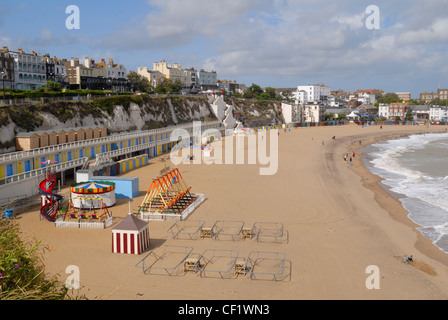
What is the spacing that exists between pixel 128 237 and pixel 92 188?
7919 millimetres

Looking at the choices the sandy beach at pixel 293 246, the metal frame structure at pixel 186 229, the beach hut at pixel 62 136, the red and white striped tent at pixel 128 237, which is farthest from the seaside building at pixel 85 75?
the red and white striped tent at pixel 128 237

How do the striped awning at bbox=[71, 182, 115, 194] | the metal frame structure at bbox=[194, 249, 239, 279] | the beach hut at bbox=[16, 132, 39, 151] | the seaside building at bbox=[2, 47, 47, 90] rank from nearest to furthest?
the metal frame structure at bbox=[194, 249, 239, 279]
the striped awning at bbox=[71, 182, 115, 194]
the beach hut at bbox=[16, 132, 39, 151]
the seaside building at bbox=[2, 47, 47, 90]

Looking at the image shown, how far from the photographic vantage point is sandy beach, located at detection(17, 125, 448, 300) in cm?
1357

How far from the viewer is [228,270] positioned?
15.0 metres

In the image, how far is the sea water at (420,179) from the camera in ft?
73.6

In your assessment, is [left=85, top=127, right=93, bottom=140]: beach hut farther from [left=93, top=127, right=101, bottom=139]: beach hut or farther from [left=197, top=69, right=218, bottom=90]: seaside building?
[left=197, top=69, right=218, bottom=90]: seaside building

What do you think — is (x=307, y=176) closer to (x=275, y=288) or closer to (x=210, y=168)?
(x=210, y=168)

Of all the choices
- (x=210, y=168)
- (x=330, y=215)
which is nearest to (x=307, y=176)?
(x=210, y=168)

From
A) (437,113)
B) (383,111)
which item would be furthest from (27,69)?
(437,113)

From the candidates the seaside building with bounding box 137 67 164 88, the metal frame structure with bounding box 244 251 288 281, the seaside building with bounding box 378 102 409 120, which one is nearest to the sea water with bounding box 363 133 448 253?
the metal frame structure with bounding box 244 251 288 281

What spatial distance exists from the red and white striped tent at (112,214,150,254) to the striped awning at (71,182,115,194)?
735 centimetres

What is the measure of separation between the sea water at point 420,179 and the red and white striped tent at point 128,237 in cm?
1440

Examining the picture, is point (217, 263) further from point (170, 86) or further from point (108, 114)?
A: point (170, 86)
